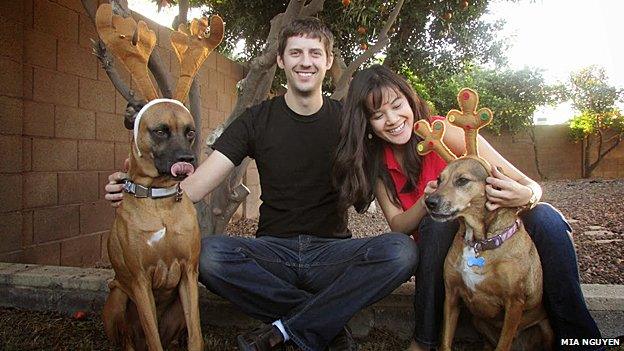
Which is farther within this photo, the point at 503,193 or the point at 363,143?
the point at 363,143

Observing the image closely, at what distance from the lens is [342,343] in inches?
95.1

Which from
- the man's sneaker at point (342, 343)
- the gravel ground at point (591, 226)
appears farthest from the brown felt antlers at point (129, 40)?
the gravel ground at point (591, 226)

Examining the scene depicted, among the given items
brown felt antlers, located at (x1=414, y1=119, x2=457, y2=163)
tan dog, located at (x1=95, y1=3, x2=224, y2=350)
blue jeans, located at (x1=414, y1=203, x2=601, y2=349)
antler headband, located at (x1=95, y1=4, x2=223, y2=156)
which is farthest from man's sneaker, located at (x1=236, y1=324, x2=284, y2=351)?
brown felt antlers, located at (x1=414, y1=119, x2=457, y2=163)

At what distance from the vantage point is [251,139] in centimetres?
280

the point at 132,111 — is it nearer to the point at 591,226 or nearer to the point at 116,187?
the point at 116,187

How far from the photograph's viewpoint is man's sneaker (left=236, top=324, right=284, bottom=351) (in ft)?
7.45

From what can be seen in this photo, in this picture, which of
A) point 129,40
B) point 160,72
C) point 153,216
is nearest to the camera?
point 153,216

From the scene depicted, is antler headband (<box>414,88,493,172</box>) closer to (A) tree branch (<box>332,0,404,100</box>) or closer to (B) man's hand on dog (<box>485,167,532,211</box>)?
(B) man's hand on dog (<box>485,167,532,211</box>)

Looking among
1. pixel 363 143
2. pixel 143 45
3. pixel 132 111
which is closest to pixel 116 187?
pixel 132 111

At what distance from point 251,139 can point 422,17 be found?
518cm

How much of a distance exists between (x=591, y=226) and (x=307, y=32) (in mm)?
4897

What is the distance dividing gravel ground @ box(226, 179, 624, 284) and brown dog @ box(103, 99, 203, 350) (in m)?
2.92

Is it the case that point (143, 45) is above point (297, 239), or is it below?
above

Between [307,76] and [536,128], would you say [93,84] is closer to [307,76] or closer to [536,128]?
[307,76]
